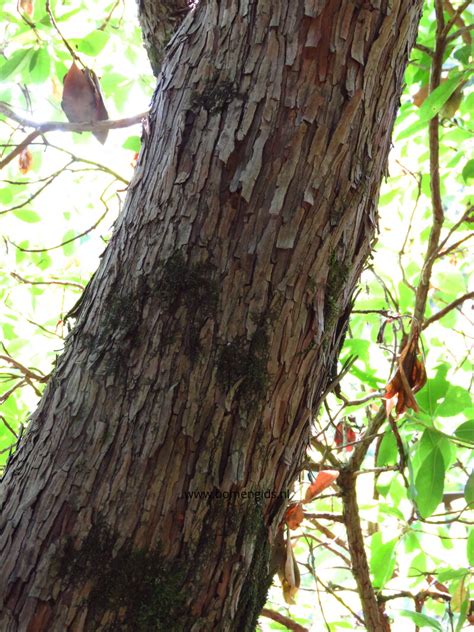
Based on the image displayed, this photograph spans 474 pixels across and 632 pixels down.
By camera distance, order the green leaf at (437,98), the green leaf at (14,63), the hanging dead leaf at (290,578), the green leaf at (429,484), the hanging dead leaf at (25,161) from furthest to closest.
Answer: the hanging dead leaf at (25,161), the green leaf at (14,63), the green leaf at (437,98), the green leaf at (429,484), the hanging dead leaf at (290,578)

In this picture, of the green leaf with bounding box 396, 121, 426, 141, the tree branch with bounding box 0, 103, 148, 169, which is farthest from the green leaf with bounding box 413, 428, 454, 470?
the tree branch with bounding box 0, 103, 148, 169

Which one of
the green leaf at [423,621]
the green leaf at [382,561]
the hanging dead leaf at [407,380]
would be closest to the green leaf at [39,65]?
the hanging dead leaf at [407,380]

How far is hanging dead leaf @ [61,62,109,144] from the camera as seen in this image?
1392 mm

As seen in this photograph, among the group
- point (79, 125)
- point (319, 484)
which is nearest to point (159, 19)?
point (79, 125)

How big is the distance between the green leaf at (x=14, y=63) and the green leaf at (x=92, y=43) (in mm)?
175

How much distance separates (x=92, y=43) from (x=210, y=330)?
1.48 metres

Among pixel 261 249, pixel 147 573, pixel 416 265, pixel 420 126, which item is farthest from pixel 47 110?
pixel 147 573

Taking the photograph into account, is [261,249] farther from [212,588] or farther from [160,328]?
[212,588]

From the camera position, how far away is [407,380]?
1.16 metres

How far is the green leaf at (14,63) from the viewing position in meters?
1.66

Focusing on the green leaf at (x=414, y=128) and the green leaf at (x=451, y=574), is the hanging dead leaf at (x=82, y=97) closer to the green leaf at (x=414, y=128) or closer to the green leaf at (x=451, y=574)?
the green leaf at (x=414, y=128)

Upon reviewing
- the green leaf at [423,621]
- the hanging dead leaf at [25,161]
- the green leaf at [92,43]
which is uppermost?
the green leaf at [92,43]

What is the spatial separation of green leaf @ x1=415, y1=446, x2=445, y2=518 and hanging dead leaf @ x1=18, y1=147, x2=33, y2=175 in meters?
1.55

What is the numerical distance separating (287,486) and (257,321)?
0.22 meters
